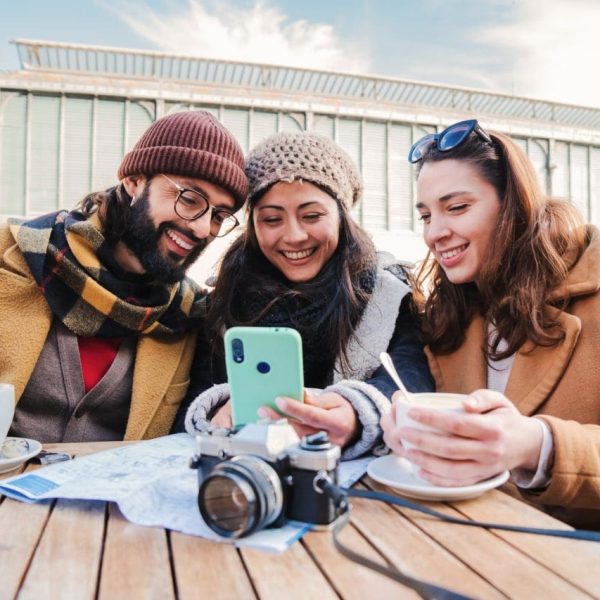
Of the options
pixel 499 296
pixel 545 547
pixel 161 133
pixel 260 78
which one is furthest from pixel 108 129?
pixel 545 547

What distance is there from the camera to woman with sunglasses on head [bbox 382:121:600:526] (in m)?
1.54

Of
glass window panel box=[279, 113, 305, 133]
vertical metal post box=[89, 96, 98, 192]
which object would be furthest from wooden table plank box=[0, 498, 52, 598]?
glass window panel box=[279, 113, 305, 133]

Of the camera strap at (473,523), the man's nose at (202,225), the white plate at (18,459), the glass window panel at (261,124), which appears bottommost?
the camera strap at (473,523)

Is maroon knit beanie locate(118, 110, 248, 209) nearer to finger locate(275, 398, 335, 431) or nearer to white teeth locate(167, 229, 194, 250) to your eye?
white teeth locate(167, 229, 194, 250)

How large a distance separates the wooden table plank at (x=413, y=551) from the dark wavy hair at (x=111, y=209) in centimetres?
155

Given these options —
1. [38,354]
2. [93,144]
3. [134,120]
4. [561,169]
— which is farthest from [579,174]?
[38,354]

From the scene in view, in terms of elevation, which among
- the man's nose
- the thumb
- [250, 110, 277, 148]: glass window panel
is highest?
[250, 110, 277, 148]: glass window panel

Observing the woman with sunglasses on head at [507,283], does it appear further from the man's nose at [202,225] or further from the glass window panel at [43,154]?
the glass window panel at [43,154]

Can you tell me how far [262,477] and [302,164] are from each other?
1.42 metres

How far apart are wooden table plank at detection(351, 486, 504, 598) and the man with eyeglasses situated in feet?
4.05

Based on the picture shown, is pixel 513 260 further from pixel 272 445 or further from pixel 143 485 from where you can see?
pixel 143 485

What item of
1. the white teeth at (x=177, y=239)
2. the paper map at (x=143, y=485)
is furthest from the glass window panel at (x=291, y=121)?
the paper map at (x=143, y=485)

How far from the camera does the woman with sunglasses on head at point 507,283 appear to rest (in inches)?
60.8

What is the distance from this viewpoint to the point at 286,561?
765 mm
